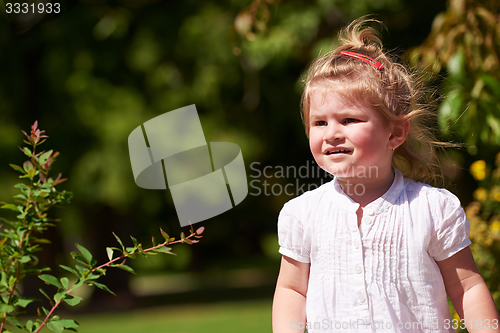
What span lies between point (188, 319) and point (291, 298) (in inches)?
331

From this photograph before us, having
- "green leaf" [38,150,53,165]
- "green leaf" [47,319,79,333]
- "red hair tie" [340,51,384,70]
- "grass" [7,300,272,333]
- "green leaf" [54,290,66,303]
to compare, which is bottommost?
"grass" [7,300,272,333]

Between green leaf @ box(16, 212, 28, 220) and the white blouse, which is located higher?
green leaf @ box(16, 212, 28, 220)

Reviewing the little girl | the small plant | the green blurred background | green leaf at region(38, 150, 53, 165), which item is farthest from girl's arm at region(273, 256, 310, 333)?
the green blurred background

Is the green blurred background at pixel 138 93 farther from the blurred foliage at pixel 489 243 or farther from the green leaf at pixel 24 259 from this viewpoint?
the green leaf at pixel 24 259

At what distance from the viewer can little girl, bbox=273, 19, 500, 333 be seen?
1.52 meters

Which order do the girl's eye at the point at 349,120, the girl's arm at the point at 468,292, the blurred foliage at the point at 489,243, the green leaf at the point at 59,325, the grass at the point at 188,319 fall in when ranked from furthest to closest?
1. the grass at the point at 188,319
2. the blurred foliage at the point at 489,243
3. the girl's eye at the point at 349,120
4. the girl's arm at the point at 468,292
5. the green leaf at the point at 59,325

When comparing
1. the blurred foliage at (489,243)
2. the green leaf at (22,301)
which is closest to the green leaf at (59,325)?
the green leaf at (22,301)

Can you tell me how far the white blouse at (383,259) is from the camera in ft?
4.99

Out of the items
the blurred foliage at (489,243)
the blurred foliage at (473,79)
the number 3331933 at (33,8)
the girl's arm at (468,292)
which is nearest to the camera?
the girl's arm at (468,292)

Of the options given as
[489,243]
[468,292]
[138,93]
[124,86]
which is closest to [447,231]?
[468,292]

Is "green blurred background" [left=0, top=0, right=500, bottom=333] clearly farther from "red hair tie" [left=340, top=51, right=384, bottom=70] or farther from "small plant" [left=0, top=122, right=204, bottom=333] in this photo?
"small plant" [left=0, top=122, right=204, bottom=333]

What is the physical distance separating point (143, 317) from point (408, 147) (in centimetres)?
906

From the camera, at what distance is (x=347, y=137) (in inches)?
61.7

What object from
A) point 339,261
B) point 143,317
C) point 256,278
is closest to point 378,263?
point 339,261
